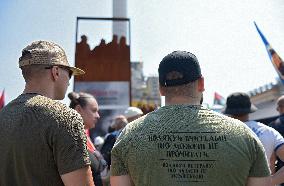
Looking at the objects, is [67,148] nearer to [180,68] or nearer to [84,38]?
[180,68]

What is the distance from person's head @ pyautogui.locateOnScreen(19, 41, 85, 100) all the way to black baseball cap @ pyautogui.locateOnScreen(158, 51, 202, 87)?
636 millimetres

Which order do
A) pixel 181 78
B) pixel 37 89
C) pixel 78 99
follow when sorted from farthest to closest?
pixel 78 99 → pixel 37 89 → pixel 181 78

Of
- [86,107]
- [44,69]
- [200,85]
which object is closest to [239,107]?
[86,107]

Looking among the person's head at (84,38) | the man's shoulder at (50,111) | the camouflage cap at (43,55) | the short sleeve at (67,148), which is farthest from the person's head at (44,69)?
the person's head at (84,38)

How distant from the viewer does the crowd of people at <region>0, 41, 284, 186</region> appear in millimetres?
2312

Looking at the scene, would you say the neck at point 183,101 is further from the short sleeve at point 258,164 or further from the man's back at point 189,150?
the short sleeve at point 258,164

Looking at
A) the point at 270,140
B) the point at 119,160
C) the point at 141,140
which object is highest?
the point at 141,140

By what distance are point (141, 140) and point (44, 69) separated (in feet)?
2.49

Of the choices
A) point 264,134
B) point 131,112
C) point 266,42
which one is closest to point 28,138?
point 264,134

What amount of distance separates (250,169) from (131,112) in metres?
4.56

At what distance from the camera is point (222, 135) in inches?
91.7

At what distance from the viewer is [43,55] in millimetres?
2801

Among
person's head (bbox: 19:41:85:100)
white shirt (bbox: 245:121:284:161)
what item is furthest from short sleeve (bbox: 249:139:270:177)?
white shirt (bbox: 245:121:284:161)

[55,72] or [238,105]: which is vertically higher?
[55,72]
